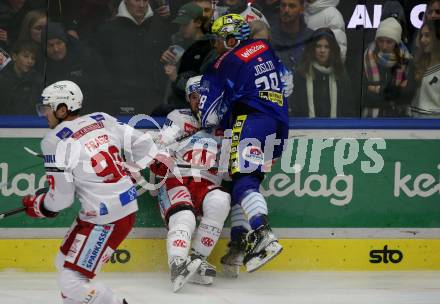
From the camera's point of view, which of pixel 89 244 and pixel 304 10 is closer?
pixel 89 244

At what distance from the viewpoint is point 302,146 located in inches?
279

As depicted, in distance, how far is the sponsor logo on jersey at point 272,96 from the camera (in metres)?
6.69

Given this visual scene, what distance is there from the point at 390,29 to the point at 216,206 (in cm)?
164

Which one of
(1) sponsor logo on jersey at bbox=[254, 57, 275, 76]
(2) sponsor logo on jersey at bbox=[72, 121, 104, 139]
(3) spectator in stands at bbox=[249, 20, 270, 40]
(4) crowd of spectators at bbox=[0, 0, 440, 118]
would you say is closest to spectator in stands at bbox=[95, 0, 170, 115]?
(4) crowd of spectators at bbox=[0, 0, 440, 118]

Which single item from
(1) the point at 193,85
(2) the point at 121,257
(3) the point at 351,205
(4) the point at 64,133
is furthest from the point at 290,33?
(4) the point at 64,133

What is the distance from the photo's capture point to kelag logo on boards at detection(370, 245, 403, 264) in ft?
23.2

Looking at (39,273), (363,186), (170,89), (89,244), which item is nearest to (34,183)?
(39,273)

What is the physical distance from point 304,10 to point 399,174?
119cm

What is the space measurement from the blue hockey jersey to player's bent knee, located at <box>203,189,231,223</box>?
0.43 meters

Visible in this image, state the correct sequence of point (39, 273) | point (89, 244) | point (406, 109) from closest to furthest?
point (89, 244)
point (39, 273)
point (406, 109)

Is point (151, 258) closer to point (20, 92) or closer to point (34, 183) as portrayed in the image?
point (34, 183)

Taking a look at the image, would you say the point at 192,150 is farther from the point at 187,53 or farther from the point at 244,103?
the point at 187,53

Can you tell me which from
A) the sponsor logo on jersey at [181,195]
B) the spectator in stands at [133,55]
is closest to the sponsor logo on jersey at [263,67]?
the spectator in stands at [133,55]

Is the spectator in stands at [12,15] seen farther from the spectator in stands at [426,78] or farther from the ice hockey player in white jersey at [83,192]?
the spectator in stands at [426,78]
